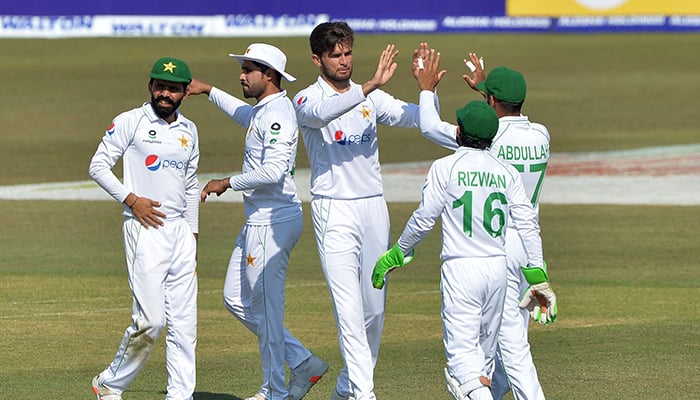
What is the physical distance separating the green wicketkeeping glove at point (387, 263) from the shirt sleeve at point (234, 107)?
1816 millimetres

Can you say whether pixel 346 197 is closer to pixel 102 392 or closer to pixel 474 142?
pixel 474 142

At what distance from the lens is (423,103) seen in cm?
884

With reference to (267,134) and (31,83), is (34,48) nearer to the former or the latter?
(31,83)

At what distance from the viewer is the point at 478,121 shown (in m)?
8.11

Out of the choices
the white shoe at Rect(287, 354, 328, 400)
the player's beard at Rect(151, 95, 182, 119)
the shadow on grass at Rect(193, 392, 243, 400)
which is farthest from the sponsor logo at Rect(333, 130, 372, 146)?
the shadow on grass at Rect(193, 392, 243, 400)

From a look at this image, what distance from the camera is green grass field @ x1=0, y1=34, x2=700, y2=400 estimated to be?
10.2m

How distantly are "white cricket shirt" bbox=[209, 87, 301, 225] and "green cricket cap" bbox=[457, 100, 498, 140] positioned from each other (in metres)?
1.34

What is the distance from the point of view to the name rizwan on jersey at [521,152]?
883 centimetres

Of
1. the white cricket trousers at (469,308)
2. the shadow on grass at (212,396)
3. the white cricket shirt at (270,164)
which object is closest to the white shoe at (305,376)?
the shadow on grass at (212,396)

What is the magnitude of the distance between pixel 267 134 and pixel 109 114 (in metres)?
22.0

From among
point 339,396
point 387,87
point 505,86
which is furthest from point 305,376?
point 387,87

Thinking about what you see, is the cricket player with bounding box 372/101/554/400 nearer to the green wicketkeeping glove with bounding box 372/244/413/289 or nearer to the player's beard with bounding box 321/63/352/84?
the green wicketkeeping glove with bounding box 372/244/413/289

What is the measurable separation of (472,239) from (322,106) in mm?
1296

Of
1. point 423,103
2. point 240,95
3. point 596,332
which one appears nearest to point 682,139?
point 240,95
